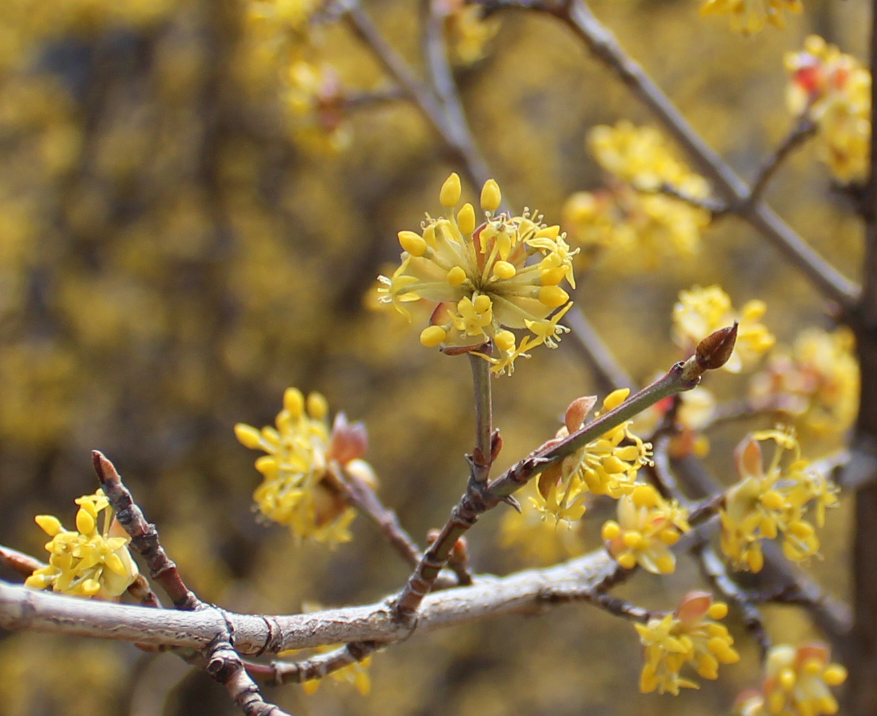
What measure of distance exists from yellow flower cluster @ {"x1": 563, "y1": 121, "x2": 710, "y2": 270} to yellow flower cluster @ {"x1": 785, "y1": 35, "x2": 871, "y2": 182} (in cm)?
37

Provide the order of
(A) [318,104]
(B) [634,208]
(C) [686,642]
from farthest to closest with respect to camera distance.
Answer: (A) [318,104], (B) [634,208], (C) [686,642]

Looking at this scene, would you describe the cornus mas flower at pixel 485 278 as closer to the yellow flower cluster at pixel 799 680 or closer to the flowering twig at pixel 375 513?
the flowering twig at pixel 375 513

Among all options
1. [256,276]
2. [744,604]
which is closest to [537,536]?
[744,604]

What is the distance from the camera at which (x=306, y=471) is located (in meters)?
Result: 1.39

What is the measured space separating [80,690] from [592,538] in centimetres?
337

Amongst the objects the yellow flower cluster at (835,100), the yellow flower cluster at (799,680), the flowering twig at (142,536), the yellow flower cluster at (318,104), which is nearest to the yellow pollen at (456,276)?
the flowering twig at (142,536)

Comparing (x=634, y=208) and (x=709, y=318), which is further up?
(x=709, y=318)

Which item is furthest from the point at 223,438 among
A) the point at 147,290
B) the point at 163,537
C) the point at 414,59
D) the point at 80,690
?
the point at 414,59

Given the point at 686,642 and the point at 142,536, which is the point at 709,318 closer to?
the point at 686,642

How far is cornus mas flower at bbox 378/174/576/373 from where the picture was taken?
0.91 meters

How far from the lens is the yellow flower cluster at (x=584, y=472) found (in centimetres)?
96

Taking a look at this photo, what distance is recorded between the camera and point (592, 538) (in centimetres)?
573

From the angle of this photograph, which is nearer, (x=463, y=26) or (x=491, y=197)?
(x=491, y=197)

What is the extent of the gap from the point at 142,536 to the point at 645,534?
2.30ft
